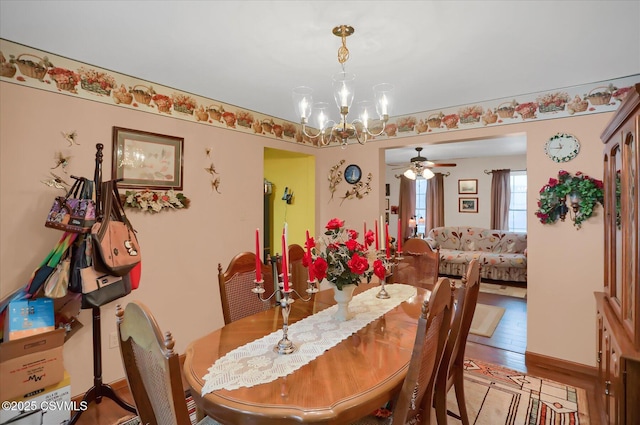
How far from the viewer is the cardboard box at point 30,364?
178 centimetres

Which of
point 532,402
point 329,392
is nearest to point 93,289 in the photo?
point 329,392

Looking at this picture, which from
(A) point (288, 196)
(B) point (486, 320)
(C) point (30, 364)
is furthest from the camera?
(A) point (288, 196)

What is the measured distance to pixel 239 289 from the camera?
201cm

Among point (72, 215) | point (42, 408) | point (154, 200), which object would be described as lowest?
point (42, 408)

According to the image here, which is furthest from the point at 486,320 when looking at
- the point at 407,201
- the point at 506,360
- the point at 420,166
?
the point at 407,201

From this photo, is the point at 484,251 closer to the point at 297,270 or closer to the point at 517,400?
the point at 517,400

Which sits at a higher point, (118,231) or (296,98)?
(296,98)

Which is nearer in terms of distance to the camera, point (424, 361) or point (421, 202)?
point (424, 361)

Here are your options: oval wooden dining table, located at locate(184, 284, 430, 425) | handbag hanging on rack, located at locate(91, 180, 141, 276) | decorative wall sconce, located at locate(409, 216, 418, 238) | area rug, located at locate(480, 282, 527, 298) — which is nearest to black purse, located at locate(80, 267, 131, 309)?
handbag hanging on rack, located at locate(91, 180, 141, 276)

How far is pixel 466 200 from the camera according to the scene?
25.3ft

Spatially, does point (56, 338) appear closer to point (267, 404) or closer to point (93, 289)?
point (93, 289)

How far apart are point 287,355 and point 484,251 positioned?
6.32 meters

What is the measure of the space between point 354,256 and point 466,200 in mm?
6937

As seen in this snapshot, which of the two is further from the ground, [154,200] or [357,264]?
[154,200]
